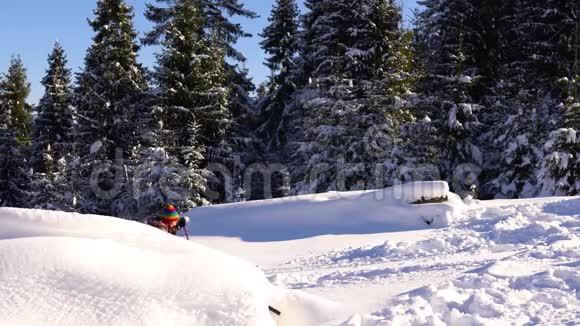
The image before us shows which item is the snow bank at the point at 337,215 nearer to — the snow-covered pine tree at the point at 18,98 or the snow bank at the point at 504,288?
the snow bank at the point at 504,288

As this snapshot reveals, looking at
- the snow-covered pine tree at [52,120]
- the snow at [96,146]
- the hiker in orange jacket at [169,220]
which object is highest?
the snow-covered pine tree at [52,120]

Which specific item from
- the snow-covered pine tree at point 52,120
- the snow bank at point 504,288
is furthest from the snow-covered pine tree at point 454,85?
the snow-covered pine tree at point 52,120

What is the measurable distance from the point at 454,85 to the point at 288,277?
13.9 metres

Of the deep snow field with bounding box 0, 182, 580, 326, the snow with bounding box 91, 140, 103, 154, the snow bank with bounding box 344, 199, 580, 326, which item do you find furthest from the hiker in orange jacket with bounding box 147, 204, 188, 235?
the snow with bounding box 91, 140, 103, 154

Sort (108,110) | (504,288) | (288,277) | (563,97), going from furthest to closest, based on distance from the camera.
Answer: (108,110) < (563,97) < (288,277) < (504,288)

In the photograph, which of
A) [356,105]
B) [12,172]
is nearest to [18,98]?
[12,172]

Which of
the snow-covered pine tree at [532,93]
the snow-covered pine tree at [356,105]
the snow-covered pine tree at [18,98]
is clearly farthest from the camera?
the snow-covered pine tree at [18,98]

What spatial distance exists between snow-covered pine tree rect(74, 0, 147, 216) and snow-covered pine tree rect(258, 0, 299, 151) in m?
7.45

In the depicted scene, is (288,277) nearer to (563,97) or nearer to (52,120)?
(563,97)

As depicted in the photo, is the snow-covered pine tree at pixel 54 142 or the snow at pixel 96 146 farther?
the snow-covered pine tree at pixel 54 142

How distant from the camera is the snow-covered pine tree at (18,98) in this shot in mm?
33094

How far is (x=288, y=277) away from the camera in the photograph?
756cm

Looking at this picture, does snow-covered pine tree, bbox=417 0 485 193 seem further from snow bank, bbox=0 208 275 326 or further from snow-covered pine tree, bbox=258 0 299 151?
snow bank, bbox=0 208 275 326

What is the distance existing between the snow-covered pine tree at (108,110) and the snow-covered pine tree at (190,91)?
1906 millimetres
